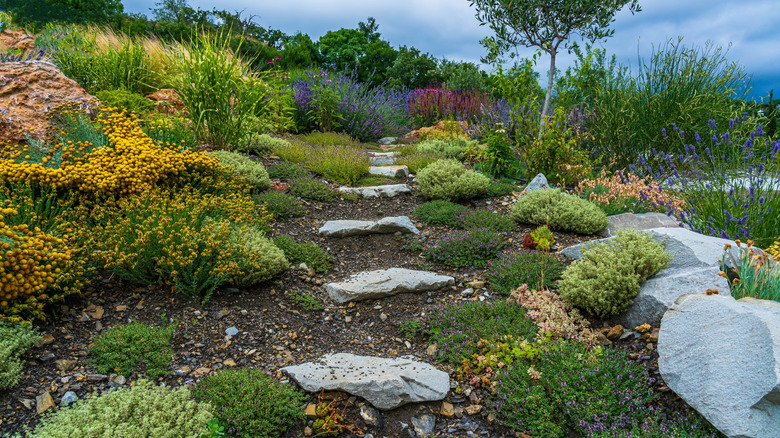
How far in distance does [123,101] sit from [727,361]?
8.13 metres

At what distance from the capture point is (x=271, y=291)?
4504 mm

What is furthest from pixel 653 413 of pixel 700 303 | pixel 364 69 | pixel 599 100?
pixel 364 69

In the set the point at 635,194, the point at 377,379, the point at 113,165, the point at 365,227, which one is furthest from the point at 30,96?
the point at 635,194

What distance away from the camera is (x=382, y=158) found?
9.63m

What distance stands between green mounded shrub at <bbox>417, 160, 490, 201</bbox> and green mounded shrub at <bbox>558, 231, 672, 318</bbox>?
2867 mm

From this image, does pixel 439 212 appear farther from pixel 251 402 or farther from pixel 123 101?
pixel 123 101

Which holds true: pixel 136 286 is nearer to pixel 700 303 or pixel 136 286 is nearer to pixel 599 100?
pixel 700 303

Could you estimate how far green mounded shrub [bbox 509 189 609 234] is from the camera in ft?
18.7

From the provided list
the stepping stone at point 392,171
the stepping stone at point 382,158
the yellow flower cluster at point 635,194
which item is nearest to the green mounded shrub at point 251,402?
the yellow flower cluster at point 635,194

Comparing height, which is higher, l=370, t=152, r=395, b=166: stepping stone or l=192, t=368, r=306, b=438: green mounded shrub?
l=370, t=152, r=395, b=166: stepping stone

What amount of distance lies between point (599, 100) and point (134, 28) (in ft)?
64.0

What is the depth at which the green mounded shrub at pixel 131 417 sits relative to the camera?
254 cm

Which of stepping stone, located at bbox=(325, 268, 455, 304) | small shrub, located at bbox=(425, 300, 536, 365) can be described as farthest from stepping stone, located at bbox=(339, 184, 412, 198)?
small shrub, located at bbox=(425, 300, 536, 365)

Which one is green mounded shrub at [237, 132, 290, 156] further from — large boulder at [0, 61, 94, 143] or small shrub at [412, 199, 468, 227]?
small shrub at [412, 199, 468, 227]
